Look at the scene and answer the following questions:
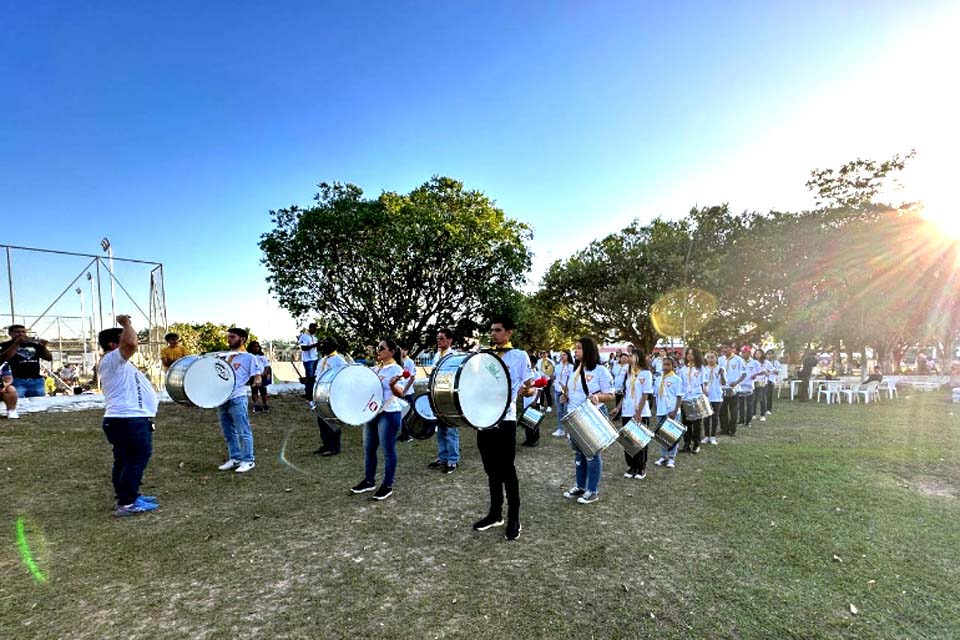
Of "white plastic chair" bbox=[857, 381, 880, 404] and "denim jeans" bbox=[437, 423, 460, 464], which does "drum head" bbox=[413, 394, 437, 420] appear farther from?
"white plastic chair" bbox=[857, 381, 880, 404]

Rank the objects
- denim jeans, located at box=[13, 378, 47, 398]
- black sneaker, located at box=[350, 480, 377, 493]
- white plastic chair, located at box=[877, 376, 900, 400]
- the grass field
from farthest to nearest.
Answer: white plastic chair, located at box=[877, 376, 900, 400]
denim jeans, located at box=[13, 378, 47, 398]
black sneaker, located at box=[350, 480, 377, 493]
the grass field

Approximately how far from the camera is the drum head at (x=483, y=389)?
4.11 meters

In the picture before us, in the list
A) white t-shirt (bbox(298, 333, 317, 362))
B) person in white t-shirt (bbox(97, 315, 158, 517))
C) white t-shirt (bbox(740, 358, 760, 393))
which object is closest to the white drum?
person in white t-shirt (bbox(97, 315, 158, 517))

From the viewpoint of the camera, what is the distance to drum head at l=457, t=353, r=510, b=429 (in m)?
4.11

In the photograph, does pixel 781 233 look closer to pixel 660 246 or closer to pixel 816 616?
pixel 660 246

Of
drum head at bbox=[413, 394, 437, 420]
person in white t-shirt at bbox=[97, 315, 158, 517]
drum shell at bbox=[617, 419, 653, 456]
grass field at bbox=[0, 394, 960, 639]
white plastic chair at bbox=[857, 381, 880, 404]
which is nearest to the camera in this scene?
grass field at bbox=[0, 394, 960, 639]

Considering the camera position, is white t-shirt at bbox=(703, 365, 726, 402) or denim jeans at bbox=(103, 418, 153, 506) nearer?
denim jeans at bbox=(103, 418, 153, 506)

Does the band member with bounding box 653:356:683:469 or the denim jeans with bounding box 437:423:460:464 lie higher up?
the band member with bounding box 653:356:683:469

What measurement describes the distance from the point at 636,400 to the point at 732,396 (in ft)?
Answer: 16.8

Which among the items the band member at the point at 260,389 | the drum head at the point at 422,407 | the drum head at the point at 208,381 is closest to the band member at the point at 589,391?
the drum head at the point at 422,407

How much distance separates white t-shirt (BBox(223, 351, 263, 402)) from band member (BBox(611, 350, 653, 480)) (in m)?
4.97

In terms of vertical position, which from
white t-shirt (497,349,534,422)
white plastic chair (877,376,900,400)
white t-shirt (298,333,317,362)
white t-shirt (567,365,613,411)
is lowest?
white plastic chair (877,376,900,400)

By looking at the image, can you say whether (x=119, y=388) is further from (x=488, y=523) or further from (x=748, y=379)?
(x=748, y=379)

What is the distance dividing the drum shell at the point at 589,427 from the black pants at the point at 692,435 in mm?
3991
